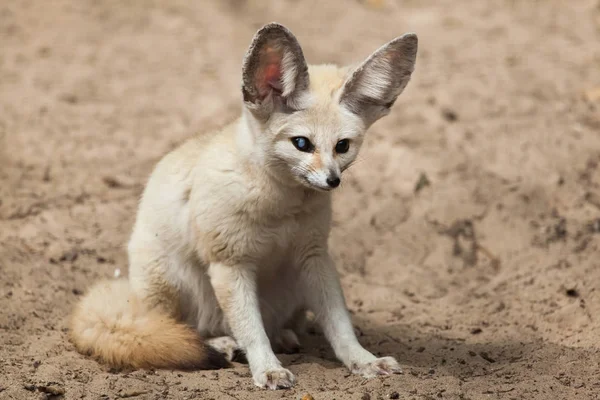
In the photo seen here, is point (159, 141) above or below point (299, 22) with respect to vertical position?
below

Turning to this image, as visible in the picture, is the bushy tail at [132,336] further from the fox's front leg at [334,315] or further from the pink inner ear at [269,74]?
the pink inner ear at [269,74]

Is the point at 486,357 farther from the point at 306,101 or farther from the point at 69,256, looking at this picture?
the point at 69,256

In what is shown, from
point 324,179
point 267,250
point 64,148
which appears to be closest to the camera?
point 324,179

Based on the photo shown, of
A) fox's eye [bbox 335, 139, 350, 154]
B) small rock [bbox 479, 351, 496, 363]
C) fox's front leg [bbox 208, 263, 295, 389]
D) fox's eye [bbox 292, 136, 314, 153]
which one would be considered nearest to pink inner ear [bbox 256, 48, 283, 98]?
fox's eye [bbox 292, 136, 314, 153]

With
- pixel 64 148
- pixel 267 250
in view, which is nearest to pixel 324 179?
pixel 267 250

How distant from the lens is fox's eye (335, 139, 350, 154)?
12.9ft

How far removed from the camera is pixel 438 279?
5.61 m

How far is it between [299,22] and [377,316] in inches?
169

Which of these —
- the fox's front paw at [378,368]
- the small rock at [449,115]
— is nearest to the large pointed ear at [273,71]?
the fox's front paw at [378,368]

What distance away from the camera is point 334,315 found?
4289mm

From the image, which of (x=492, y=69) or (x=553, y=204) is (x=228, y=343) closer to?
(x=553, y=204)

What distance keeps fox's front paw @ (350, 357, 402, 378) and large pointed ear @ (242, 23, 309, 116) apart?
4.10 ft

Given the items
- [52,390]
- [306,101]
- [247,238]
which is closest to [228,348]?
[247,238]

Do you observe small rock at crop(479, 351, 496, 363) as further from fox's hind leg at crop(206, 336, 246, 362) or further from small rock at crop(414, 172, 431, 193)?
small rock at crop(414, 172, 431, 193)
